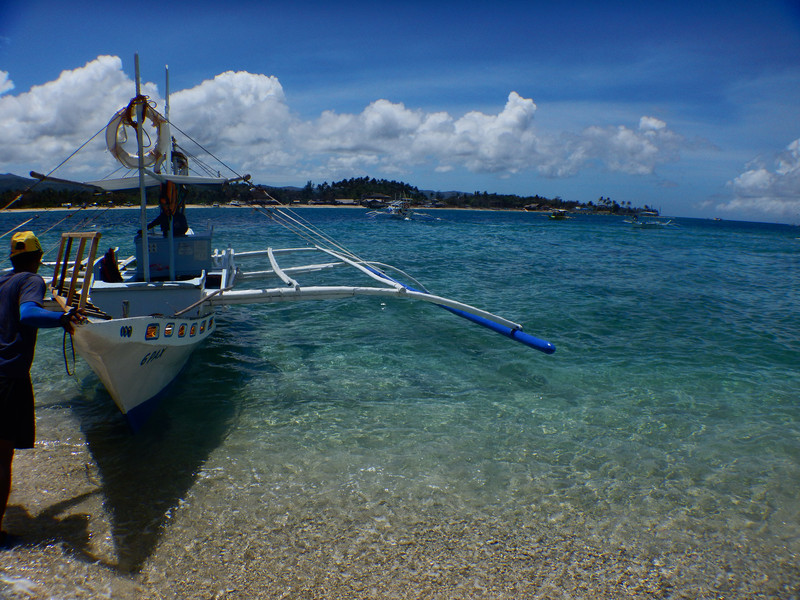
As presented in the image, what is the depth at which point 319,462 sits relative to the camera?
224 inches

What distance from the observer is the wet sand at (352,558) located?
12.8 ft

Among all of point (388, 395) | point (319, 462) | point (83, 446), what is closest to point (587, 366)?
point (388, 395)

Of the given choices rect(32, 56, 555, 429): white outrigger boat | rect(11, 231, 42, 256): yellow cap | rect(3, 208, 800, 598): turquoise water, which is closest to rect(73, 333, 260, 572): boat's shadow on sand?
rect(3, 208, 800, 598): turquoise water

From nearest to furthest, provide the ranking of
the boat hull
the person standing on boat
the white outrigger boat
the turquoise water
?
1. the person standing on boat
2. the turquoise water
3. the boat hull
4. the white outrigger boat

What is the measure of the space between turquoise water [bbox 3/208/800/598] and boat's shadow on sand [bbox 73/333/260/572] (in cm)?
3

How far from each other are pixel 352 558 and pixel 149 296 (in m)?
5.25

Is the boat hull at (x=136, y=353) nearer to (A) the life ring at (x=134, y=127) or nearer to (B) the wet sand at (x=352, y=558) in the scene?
(B) the wet sand at (x=352, y=558)

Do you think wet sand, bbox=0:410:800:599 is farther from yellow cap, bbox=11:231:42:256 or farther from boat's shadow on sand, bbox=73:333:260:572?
yellow cap, bbox=11:231:42:256

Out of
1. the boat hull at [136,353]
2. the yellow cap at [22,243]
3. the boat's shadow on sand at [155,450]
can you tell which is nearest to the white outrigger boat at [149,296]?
the boat hull at [136,353]

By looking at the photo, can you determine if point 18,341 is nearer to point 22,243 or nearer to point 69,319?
point 69,319

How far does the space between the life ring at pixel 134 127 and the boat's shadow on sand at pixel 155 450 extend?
3468 mm

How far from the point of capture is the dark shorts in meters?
3.71

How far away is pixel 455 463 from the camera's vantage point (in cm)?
580

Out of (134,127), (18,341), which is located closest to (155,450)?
(18,341)
